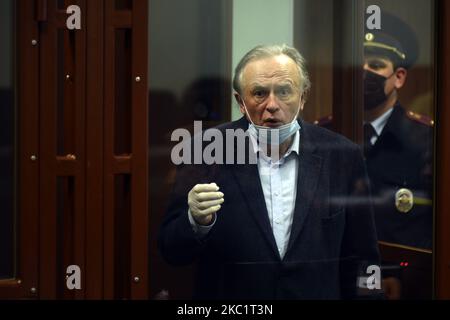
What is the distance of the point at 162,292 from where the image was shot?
284cm

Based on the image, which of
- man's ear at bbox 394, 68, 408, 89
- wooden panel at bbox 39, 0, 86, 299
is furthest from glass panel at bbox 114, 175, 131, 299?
man's ear at bbox 394, 68, 408, 89

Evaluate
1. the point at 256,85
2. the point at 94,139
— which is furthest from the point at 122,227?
the point at 256,85

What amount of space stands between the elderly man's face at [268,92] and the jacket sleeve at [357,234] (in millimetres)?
313

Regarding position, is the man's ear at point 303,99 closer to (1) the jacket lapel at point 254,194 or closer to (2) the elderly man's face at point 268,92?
(2) the elderly man's face at point 268,92

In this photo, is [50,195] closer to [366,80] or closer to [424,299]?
[366,80]

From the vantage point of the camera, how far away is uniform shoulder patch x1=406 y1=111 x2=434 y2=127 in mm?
2979

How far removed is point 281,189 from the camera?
2854 millimetres

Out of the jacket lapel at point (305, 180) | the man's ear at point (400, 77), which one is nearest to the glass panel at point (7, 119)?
the jacket lapel at point (305, 180)

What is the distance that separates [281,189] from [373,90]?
50 centimetres

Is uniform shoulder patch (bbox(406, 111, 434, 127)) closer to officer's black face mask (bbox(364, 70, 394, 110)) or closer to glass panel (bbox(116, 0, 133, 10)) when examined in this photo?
officer's black face mask (bbox(364, 70, 394, 110))

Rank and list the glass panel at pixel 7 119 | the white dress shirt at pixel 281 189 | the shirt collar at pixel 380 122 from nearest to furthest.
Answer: the glass panel at pixel 7 119, the white dress shirt at pixel 281 189, the shirt collar at pixel 380 122

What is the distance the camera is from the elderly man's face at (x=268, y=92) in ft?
9.20
